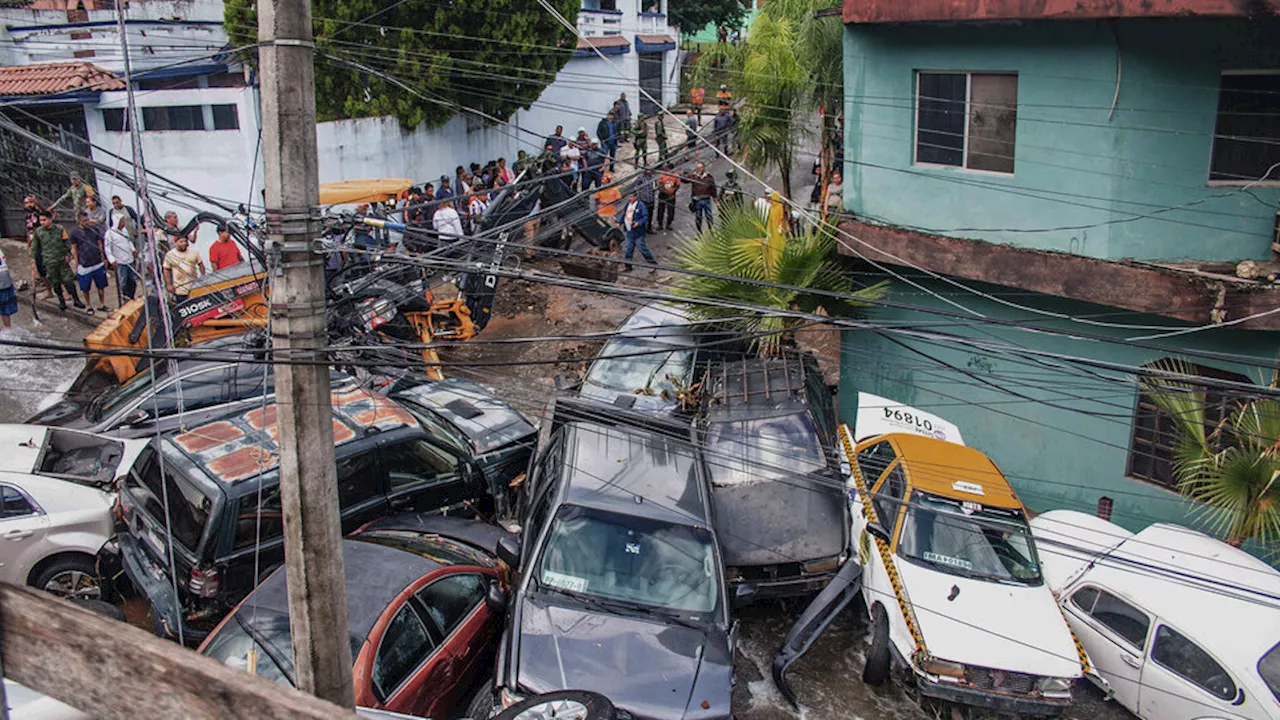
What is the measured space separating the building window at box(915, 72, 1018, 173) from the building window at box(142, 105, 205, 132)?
12.2m

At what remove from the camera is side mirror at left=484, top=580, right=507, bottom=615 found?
7.64m

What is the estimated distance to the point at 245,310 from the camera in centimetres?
1326

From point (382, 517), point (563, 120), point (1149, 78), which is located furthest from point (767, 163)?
point (563, 120)

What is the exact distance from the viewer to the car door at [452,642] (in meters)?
7.05

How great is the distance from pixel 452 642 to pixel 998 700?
4.25 metres

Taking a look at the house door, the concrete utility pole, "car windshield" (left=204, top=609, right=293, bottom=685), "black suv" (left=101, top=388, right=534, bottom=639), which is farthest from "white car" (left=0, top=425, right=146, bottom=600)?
the house door

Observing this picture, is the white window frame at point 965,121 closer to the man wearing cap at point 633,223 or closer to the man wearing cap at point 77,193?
the man wearing cap at point 633,223

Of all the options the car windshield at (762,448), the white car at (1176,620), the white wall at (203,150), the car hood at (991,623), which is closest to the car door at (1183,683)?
the white car at (1176,620)

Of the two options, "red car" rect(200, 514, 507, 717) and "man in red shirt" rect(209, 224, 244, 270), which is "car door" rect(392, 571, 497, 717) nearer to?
"red car" rect(200, 514, 507, 717)

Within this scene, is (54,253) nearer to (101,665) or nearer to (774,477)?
(774,477)

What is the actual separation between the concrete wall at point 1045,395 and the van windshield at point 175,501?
7081 millimetres

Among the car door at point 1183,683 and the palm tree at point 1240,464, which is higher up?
the palm tree at point 1240,464

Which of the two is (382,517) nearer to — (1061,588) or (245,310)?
(245,310)

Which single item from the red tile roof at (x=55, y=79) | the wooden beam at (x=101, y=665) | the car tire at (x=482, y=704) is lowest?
the car tire at (x=482, y=704)
